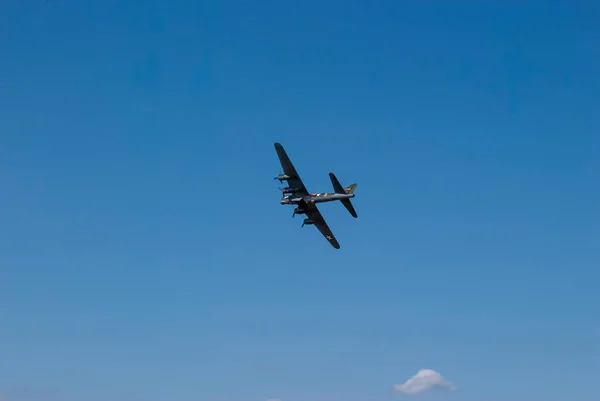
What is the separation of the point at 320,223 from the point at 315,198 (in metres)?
14.1

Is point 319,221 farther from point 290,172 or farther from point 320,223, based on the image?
point 290,172

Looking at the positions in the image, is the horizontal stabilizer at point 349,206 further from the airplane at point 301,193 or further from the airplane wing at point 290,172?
the airplane wing at point 290,172

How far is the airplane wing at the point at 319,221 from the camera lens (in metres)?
187

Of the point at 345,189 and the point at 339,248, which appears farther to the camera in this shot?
the point at 339,248

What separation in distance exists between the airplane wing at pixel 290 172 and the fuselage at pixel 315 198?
3.51 feet

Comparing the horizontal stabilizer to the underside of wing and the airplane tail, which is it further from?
the underside of wing

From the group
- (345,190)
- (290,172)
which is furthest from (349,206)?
(290,172)

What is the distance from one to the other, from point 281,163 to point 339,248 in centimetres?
2902

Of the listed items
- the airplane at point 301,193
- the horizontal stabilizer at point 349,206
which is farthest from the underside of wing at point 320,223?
the horizontal stabilizer at point 349,206

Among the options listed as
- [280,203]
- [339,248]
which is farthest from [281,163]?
[339,248]

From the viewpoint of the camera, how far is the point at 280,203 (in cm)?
18462

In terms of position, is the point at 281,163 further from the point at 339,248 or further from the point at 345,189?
the point at 339,248

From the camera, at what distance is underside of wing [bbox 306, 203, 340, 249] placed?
188 metres

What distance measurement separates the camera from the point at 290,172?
180m
